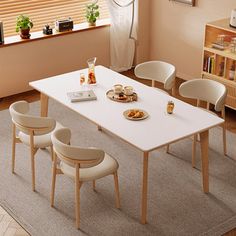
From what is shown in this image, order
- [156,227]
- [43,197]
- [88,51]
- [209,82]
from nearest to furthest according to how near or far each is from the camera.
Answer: [156,227] < [43,197] < [209,82] < [88,51]

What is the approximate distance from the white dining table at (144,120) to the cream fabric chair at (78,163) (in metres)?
0.25

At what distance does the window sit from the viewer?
20.1 ft

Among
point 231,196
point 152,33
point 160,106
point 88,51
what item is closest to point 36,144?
point 160,106

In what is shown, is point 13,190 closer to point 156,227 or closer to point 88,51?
point 156,227

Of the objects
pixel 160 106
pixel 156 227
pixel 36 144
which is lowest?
pixel 156 227

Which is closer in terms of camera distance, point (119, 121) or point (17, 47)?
point (119, 121)

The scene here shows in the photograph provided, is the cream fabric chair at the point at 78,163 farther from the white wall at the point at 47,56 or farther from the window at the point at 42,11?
the window at the point at 42,11

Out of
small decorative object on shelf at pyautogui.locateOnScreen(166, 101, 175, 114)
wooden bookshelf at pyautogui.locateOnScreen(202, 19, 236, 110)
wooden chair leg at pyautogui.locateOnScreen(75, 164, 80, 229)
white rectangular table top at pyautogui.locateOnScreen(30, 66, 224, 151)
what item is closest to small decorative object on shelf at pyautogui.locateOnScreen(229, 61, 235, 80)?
wooden bookshelf at pyautogui.locateOnScreen(202, 19, 236, 110)

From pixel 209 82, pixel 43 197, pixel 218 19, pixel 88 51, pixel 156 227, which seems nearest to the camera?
pixel 156 227

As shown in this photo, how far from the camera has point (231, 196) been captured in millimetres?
4371

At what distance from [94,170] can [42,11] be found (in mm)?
2984

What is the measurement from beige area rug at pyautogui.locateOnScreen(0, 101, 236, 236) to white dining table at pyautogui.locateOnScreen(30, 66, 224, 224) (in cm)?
16

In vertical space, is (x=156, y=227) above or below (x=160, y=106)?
below

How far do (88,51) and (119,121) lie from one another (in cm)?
267
